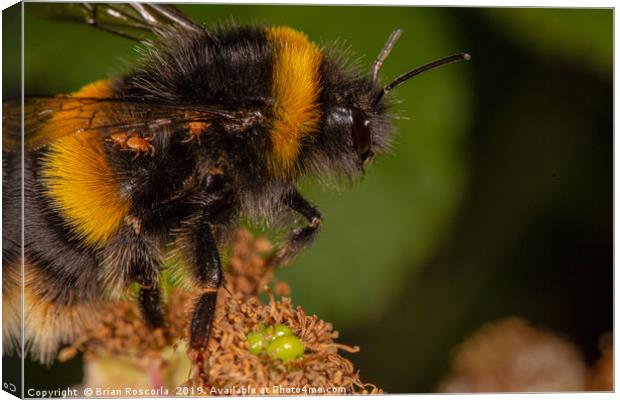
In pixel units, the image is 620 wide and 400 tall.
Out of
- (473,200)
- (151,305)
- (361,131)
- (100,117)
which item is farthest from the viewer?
(473,200)

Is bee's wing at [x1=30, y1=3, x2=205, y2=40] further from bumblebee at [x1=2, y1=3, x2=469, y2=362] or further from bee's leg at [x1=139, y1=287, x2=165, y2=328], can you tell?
bee's leg at [x1=139, y1=287, x2=165, y2=328]

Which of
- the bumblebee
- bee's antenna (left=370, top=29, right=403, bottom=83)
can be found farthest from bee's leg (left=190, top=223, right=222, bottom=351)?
bee's antenna (left=370, top=29, right=403, bottom=83)

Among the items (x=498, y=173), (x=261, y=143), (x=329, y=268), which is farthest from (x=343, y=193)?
(x=261, y=143)

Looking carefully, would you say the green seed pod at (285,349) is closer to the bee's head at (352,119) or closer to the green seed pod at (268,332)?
the green seed pod at (268,332)

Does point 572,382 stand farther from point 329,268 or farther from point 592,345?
point 329,268

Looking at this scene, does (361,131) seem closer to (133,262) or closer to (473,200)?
(133,262)

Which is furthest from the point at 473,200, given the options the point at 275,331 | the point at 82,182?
the point at 82,182

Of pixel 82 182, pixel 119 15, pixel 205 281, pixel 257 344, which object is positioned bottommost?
pixel 257 344
